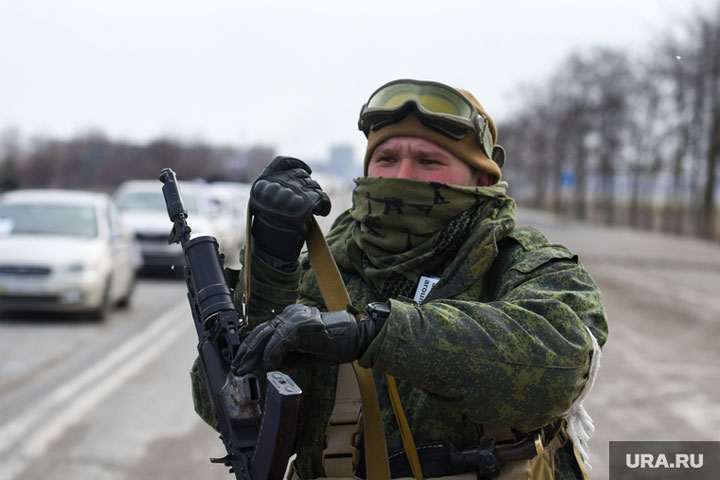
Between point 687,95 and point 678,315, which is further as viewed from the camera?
point 687,95

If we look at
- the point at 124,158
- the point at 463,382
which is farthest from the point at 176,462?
the point at 463,382

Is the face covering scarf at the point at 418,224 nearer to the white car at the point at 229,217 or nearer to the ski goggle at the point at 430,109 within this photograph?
the ski goggle at the point at 430,109

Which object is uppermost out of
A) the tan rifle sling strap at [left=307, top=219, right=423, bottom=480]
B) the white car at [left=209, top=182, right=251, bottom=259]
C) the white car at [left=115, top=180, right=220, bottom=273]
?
the tan rifle sling strap at [left=307, top=219, right=423, bottom=480]

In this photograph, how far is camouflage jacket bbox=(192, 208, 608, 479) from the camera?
5.61 ft

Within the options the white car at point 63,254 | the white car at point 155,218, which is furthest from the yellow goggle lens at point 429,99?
the white car at point 155,218

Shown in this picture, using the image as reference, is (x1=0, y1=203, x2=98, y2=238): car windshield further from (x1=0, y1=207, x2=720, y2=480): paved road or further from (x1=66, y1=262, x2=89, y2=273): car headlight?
(x1=0, y1=207, x2=720, y2=480): paved road

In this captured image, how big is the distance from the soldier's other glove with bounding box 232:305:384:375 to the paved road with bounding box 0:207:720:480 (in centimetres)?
359

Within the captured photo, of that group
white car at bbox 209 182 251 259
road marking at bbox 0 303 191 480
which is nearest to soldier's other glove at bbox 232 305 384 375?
road marking at bbox 0 303 191 480

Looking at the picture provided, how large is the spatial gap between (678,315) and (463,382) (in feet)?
37.1

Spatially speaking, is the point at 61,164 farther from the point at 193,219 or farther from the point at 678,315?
the point at 678,315

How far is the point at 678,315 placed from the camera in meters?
12.1

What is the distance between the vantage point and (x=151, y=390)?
7.16m

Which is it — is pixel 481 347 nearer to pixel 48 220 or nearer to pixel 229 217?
pixel 48 220

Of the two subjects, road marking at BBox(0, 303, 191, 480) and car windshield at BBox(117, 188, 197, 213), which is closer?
road marking at BBox(0, 303, 191, 480)
